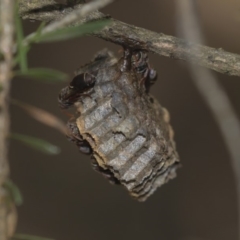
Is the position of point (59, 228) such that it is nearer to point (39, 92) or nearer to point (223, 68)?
point (39, 92)

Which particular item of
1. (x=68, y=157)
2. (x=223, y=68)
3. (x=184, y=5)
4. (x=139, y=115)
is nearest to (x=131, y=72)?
(x=139, y=115)

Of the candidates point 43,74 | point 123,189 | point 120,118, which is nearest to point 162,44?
point 120,118

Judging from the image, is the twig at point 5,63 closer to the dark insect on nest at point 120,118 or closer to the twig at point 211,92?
the twig at point 211,92

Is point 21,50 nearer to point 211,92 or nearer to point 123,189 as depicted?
point 211,92

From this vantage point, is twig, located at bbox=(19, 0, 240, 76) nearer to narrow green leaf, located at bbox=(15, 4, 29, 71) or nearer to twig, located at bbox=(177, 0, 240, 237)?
twig, located at bbox=(177, 0, 240, 237)

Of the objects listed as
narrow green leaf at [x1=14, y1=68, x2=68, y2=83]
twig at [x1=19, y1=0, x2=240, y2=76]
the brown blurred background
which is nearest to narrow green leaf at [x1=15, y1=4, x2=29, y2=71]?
narrow green leaf at [x1=14, y1=68, x2=68, y2=83]
